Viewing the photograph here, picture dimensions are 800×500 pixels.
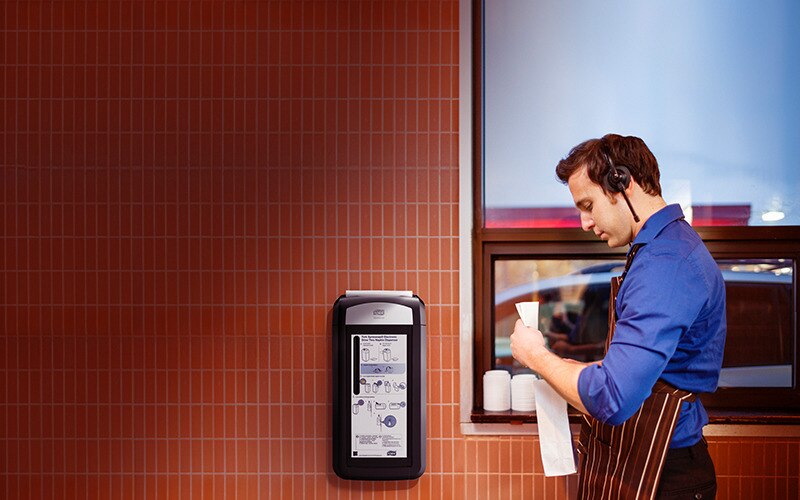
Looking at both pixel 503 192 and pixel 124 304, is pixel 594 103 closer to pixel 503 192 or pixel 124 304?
pixel 503 192

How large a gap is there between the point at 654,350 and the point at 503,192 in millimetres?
1707

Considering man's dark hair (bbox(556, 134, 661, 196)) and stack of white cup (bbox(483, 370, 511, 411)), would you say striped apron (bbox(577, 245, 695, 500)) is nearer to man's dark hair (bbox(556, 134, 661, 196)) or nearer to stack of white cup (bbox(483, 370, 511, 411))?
man's dark hair (bbox(556, 134, 661, 196))

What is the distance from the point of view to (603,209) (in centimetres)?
212

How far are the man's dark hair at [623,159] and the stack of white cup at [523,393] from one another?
1.40 metres

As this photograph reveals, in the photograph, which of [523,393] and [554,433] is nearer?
[554,433]

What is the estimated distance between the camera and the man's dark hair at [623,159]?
6.70 feet

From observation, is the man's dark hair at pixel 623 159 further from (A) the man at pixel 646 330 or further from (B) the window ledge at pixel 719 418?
(B) the window ledge at pixel 719 418

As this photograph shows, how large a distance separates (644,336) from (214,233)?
2.07m

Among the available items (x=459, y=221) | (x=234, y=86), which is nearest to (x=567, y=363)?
(x=459, y=221)

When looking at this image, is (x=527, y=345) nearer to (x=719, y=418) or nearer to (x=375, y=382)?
(x=375, y=382)

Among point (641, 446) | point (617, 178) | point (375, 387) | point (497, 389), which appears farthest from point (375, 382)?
point (617, 178)

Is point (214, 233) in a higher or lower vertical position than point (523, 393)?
higher

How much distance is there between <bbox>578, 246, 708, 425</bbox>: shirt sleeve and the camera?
5.96 feet

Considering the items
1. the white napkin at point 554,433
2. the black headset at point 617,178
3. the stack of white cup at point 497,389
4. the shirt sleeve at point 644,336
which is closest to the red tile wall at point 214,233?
the stack of white cup at point 497,389
